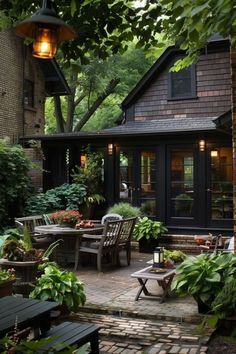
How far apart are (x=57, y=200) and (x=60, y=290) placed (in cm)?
721

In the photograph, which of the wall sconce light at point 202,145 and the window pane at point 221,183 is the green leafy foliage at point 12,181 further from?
the window pane at point 221,183

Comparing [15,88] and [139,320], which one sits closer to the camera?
[139,320]

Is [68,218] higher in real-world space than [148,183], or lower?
lower

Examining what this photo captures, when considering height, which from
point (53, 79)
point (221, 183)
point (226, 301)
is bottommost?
point (226, 301)

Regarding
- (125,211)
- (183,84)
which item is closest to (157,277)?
(125,211)

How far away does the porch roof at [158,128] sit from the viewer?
11827 millimetres

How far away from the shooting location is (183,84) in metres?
13.7

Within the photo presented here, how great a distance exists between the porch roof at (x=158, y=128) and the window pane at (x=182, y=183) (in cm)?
74

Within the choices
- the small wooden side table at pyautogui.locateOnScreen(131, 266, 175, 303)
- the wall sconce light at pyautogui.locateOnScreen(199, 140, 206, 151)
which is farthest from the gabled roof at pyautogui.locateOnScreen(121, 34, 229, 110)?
the small wooden side table at pyautogui.locateOnScreen(131, 266, 175, 303)

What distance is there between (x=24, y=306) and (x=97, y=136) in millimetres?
9552

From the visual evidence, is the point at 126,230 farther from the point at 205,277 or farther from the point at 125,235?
the point at 205,277

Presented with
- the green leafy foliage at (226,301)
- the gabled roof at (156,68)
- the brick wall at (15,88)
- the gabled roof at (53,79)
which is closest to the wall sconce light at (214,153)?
the gabled roof at (156,68)

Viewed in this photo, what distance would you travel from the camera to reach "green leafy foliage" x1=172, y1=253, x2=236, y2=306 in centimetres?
534

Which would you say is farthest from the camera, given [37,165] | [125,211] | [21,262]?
[37,165]
